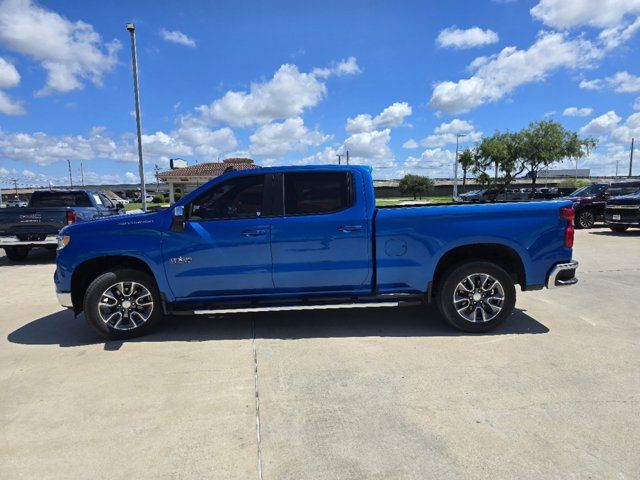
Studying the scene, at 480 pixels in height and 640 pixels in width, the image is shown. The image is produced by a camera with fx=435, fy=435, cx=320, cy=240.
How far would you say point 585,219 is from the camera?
16.5 metres

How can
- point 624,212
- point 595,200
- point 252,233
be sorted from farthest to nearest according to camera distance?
point 595,200
point 624,212
point 252,233

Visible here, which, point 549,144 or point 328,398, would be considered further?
point 549,144

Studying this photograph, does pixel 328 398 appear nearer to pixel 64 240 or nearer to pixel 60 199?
pixel 64 240

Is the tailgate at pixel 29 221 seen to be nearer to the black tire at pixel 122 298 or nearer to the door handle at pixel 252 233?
the black tire at pixel 122 298

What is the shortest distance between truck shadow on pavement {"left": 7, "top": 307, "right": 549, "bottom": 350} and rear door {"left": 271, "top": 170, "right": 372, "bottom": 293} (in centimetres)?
53

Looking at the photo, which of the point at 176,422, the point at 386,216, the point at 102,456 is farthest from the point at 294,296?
the point at 102,456

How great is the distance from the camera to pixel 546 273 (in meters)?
4.85

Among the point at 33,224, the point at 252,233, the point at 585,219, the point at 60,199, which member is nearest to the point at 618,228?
the point at 585,219

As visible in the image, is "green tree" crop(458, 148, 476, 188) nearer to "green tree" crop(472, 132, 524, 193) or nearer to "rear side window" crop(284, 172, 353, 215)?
"green tree" crop(472, 132, 524, 193)

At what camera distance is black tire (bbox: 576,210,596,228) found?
649 inches

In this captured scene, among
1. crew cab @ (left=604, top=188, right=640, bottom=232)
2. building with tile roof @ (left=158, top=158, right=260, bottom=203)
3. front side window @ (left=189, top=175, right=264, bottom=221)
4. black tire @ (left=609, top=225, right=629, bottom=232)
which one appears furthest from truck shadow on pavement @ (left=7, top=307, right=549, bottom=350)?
building with tile roof @ (left=158, top=158, right=260, bottom=203)

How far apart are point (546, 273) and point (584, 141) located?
43662 mm

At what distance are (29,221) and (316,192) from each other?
27.8ft

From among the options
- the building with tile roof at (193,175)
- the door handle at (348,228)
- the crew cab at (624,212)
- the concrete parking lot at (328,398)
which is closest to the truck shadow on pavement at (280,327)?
the concrete parking lot at (328,398)
